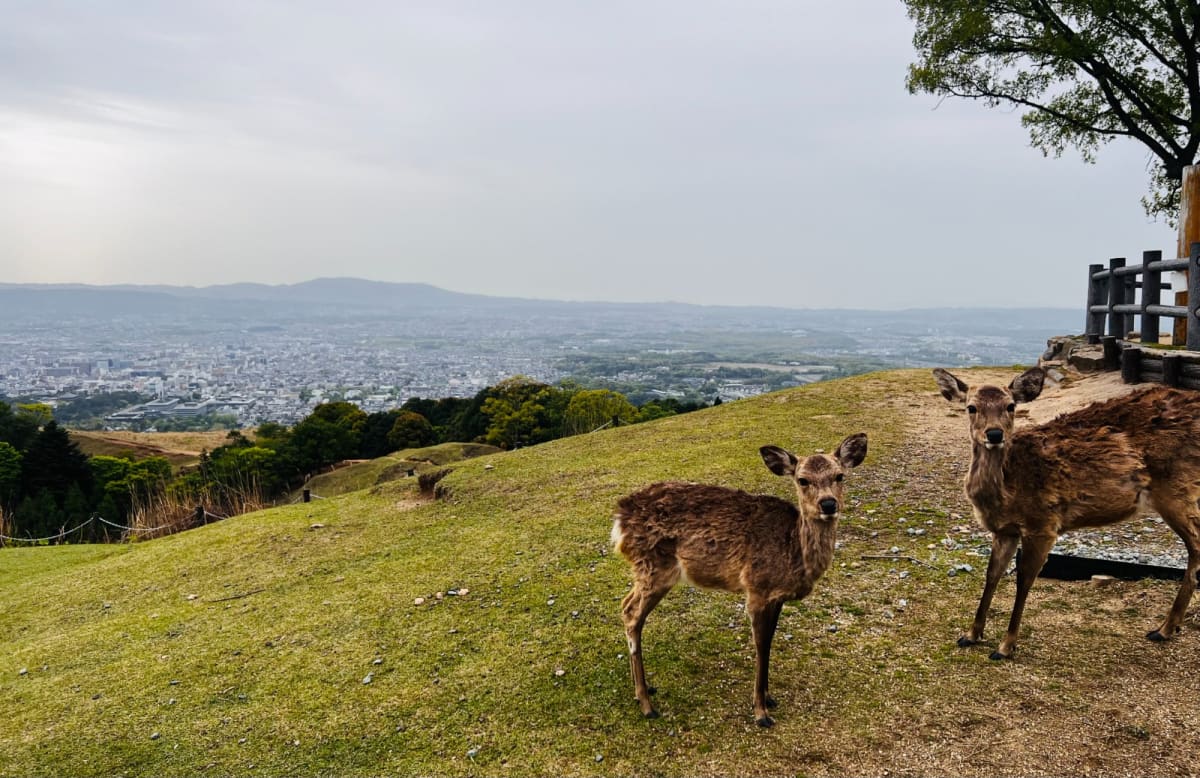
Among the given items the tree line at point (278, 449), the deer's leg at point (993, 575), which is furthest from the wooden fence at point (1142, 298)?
the tree line at point (278, 449)

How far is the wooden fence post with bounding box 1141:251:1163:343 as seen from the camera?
11312mm

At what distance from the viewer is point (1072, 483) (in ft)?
16.7

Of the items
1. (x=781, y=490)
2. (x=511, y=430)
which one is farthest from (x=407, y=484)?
(x=511, y=430)

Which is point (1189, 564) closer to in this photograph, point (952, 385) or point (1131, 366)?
point (952, 385)

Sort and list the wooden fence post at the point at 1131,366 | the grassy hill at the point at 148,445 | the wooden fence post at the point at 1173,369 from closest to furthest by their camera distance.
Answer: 1. the wooden fence post at the point at 1173,369
2. the wooden fence post at the point at 1131,366
3. the grassy hill at the point at 148,445

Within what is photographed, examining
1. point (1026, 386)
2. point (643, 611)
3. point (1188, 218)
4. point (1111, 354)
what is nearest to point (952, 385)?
point (1026, 386)

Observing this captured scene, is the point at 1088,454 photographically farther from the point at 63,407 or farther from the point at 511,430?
the point at 63,407

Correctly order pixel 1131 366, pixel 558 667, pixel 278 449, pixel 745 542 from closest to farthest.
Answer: pixel 745 542
pixel 558 667
pixel 1131 366
pixel 278 449

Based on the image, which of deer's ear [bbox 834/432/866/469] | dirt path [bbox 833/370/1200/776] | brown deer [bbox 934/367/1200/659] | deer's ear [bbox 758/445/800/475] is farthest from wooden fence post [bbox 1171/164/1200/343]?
deer's ear [bbox 758/445/800/475]

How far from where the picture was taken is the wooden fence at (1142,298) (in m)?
9.54

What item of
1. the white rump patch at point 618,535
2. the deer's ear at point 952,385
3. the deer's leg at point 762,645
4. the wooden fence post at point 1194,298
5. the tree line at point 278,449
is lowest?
the tree line at point 278,449

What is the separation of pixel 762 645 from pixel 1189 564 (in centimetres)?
325

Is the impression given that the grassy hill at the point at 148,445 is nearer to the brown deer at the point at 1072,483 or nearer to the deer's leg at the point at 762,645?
the deer's leg at the point at 762,645

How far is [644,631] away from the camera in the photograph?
602 cm
